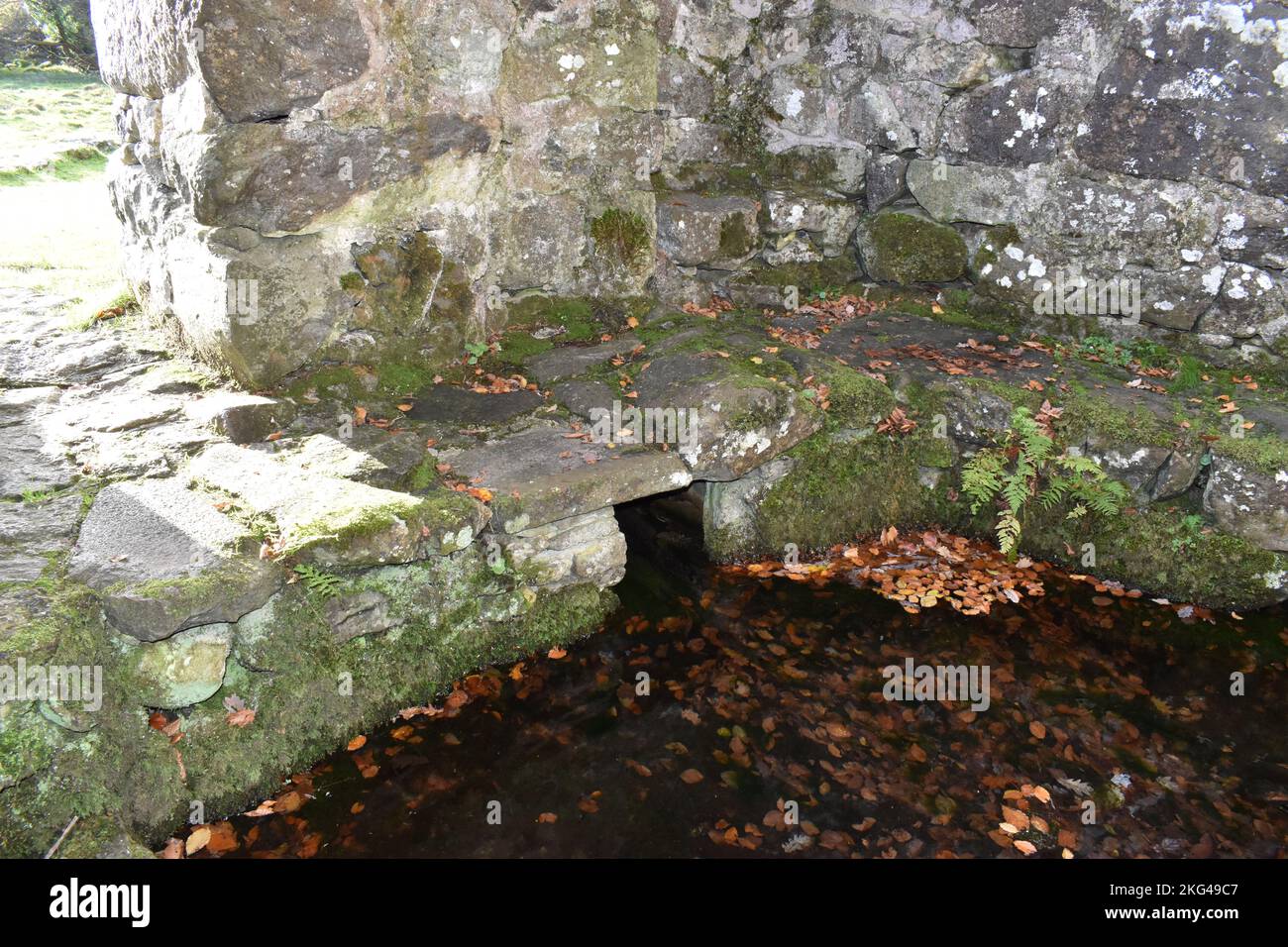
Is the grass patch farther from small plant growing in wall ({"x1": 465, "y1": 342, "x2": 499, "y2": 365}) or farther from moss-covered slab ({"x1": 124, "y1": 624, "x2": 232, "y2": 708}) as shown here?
moss-covered slab ({"x1": 124, "y1": 624, "x2": 232, "y2": 708})

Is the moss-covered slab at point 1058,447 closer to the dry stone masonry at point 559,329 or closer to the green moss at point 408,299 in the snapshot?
the dry stone masonry at point 559,329

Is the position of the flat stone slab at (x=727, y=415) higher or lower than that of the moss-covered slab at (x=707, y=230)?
lower

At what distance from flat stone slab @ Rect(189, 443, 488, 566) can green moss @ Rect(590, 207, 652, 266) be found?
2.70m

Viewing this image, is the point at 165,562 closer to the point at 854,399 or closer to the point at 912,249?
the point at 854,399

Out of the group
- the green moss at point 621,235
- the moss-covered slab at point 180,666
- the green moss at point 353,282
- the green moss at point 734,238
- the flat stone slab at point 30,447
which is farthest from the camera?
the green moss at point 734,238

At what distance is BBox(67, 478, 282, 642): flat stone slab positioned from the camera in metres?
3.40

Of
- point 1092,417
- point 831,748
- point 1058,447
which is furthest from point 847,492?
point 831,748

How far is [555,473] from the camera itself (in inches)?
182

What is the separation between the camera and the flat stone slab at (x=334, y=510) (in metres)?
3.89

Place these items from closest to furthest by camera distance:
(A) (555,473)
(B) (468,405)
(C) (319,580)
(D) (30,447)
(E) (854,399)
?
1. (C) (319,580)
2. (D) (30,447)
3. (A) (555,473)
4. (B) (468,405)
5. (E) (854,399)

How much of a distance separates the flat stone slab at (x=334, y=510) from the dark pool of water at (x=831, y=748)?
2.89 feet

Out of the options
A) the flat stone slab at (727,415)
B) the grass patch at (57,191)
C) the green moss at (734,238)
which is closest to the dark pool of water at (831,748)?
the flat stone slab at (727,415)

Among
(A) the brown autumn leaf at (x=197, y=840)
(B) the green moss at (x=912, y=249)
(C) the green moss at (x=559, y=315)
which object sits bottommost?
(A) the brown autumn leaf at (x=197, y=840)

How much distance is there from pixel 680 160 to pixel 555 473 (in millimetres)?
3237
